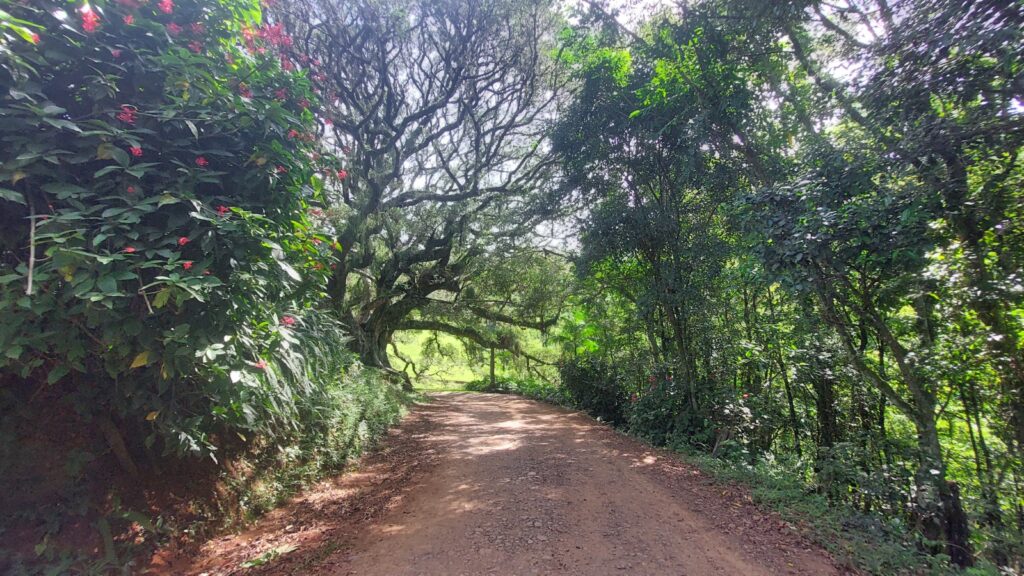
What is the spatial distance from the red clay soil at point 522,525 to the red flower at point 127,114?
3428 millimetres

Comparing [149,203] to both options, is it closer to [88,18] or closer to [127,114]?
[127,114]

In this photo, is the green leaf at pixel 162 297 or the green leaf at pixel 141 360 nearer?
the green leaf at pixel 162 297

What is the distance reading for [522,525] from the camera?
401cm

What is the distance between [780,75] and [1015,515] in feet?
20.1

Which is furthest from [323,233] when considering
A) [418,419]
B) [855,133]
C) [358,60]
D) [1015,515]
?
[418,419]

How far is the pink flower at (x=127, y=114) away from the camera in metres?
2.51

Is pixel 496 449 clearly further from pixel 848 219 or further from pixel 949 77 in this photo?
pixel 949 77

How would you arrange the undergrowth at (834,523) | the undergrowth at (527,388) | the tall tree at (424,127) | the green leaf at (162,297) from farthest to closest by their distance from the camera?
1. the undergrowth at (527,388)
2. the tall tree at (424,127)
3. the undergrowth at (834,523)
4. the green leaf at (162,297)

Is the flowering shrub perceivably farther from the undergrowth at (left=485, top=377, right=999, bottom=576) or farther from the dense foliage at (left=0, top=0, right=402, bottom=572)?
the undergrowth at (left=485, top=377, right=999, bottom=576)

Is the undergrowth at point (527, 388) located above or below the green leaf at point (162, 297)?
below

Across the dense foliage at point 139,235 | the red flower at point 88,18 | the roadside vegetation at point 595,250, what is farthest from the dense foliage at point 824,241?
the red flower at point 88,18

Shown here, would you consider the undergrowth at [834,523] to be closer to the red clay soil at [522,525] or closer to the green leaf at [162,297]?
the red clay soil at [522,525]

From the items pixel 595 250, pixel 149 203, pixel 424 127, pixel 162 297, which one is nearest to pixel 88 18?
pixel 149 203

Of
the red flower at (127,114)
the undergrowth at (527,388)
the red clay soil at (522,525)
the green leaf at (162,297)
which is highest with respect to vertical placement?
the red flower at (127,114)
